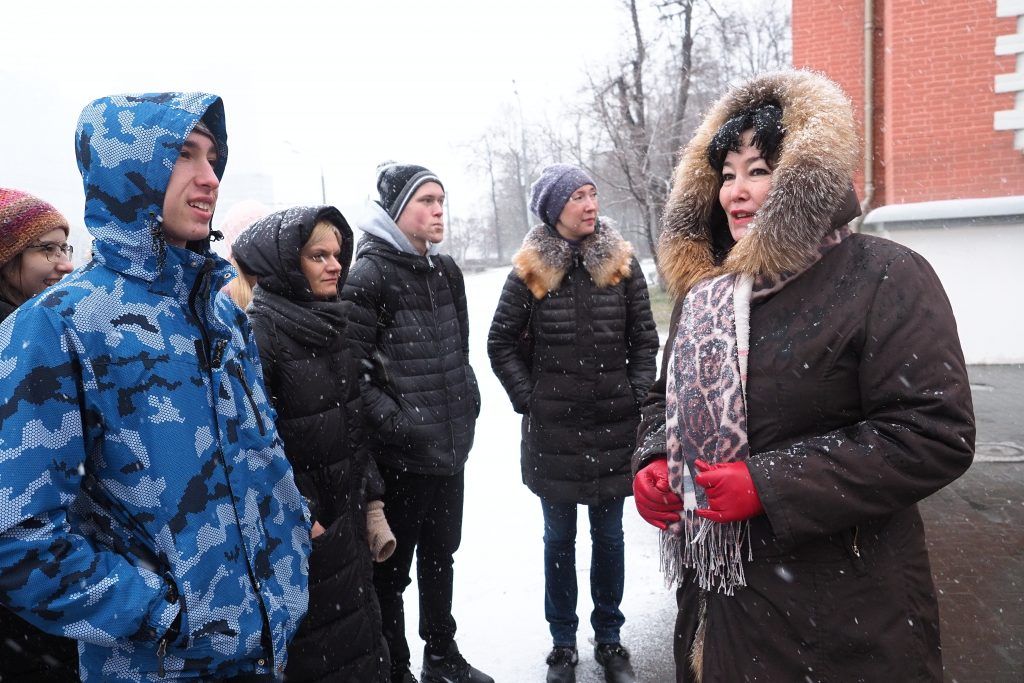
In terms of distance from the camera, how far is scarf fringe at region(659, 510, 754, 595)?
1.90 metres

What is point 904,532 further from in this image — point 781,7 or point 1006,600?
point 781,7

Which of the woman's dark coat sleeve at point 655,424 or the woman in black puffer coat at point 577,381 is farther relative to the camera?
the woman in black puffer coat at point 577,381

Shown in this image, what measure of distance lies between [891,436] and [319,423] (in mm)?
1798

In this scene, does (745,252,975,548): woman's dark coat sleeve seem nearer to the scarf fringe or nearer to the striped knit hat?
the scarf fringe

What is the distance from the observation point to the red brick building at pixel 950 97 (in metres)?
8.95

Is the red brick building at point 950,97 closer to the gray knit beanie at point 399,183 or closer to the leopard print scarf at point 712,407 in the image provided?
the gray knit beanie at point 399,183

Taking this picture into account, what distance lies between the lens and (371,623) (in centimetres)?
256

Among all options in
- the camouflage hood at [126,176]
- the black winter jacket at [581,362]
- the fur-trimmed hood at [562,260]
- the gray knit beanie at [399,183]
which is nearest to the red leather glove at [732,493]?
the camouflage hood at [126,176]

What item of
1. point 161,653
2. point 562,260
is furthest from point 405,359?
point 161,653

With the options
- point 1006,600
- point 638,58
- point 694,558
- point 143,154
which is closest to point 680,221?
point 694,558

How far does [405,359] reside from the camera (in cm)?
329

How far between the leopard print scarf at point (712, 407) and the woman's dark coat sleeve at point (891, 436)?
0.18m

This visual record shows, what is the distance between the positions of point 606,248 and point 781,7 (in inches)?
1644

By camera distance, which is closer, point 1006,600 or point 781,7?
point 1006,600
